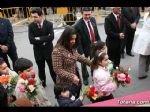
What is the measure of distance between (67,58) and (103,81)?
19.3 inches

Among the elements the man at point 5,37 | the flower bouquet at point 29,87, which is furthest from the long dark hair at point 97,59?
the man at point 5,37

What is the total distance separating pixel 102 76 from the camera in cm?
330

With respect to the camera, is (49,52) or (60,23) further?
(60,23)

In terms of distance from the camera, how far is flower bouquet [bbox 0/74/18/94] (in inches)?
122

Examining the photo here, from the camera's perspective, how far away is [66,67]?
340 cm

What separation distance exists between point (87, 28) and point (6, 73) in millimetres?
1766

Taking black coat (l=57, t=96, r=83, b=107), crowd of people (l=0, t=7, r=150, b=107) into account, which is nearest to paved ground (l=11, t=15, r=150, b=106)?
crowd of people (l=0, t=7, r=150, b=107)

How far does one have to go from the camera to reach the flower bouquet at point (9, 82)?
310 cm

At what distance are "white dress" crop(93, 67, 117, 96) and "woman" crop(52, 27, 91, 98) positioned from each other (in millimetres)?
204

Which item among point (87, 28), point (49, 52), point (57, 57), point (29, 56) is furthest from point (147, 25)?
point (29, 56)

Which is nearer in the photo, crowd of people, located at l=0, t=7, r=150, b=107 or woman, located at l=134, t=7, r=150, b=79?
crowd of people, located at l=0, t=7, r=150, b=107

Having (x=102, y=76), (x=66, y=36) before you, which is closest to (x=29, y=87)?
(x=66, y=36)

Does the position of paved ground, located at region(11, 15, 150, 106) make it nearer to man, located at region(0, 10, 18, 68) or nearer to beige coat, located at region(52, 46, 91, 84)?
beige coat, located at region(52, 46, 91, 84)
